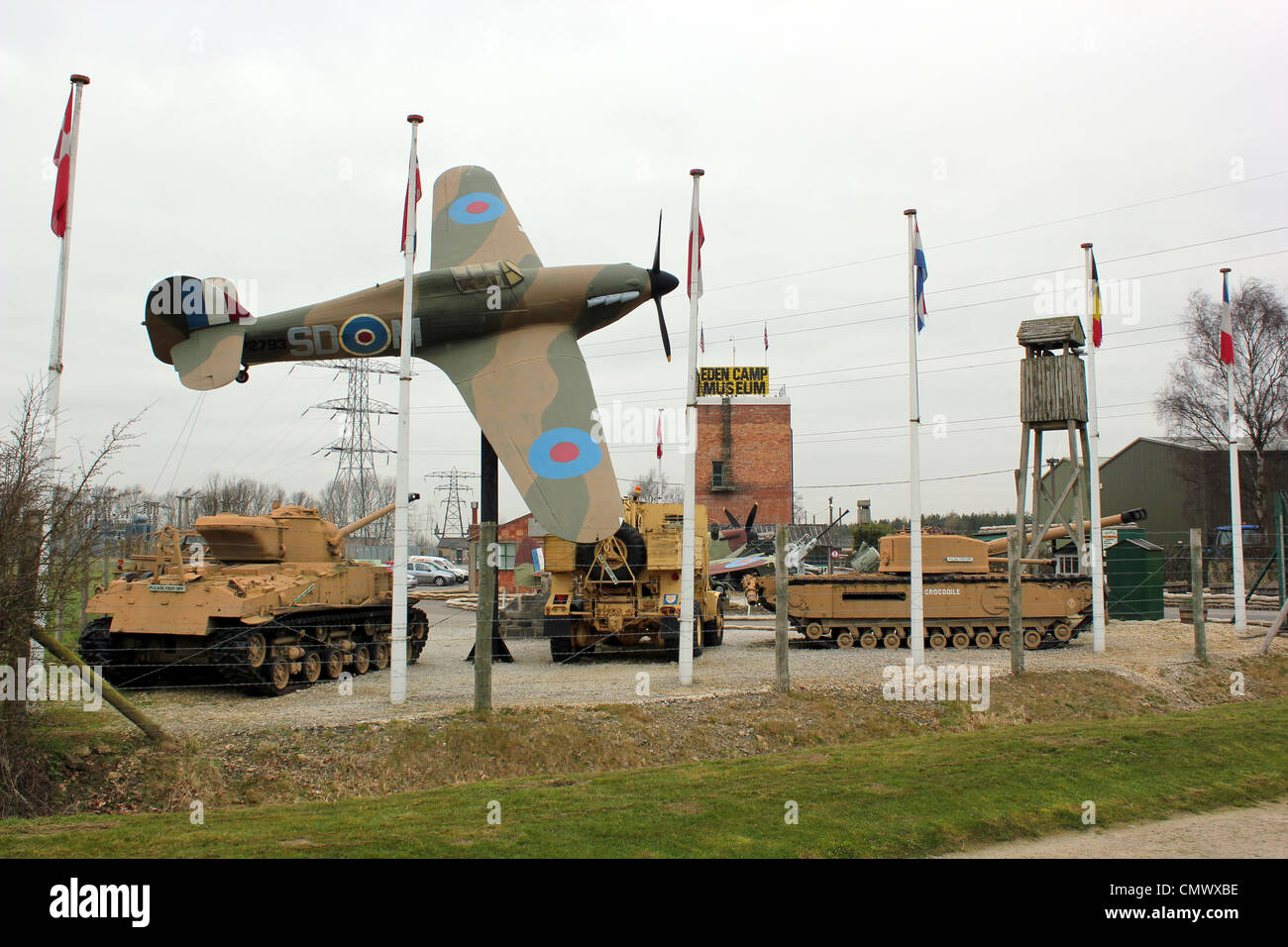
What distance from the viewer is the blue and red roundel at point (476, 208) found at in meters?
16.7

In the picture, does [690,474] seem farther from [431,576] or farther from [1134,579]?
[431,576]

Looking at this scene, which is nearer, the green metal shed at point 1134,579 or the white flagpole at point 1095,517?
the white flagpole at point 1095,517

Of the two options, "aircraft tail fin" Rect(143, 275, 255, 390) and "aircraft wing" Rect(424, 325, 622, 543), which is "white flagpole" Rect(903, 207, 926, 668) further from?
"aircraft tail fin" Rect(143, 275, 255, 390)

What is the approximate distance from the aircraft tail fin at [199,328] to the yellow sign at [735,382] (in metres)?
46.8

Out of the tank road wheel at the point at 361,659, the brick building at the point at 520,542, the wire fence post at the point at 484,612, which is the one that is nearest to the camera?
the wire fence post at the point at 484,612

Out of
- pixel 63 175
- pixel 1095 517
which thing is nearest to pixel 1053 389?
pixel 1095 517

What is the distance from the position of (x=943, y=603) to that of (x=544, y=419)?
10.4 metres

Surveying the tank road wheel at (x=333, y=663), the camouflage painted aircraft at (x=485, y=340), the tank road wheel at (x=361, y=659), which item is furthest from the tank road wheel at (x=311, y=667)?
the camouflage painted aircraft at (x=485, y=340)

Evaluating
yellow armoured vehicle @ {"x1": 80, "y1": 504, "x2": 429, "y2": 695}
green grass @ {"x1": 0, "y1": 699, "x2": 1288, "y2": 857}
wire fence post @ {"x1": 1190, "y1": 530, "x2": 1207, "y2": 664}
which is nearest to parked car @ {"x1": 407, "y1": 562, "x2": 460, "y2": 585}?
yellow armoured vehicle @ {"x1": 80, "y1": 504, "x2": 429, "y2": 695}

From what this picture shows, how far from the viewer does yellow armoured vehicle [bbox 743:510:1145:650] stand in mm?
20312

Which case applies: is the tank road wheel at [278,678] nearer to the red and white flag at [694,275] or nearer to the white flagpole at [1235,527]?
the red and white flag at [694,275]

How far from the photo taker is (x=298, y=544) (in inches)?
636
